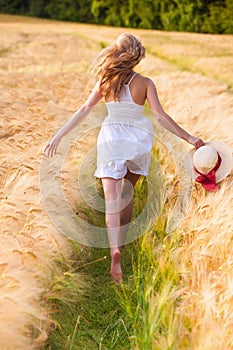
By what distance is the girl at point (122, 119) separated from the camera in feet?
14.3

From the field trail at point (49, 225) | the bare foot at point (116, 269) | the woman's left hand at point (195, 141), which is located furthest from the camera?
the woman's left hand at point (195, 141)

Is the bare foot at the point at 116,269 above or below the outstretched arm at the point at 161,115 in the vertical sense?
below

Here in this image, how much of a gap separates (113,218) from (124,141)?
0.51 m

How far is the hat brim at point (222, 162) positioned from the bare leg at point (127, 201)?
1.42 ft

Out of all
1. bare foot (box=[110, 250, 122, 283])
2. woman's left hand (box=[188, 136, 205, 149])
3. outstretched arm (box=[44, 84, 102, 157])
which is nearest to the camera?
bare foot (box=[110, 250, 122, 283])

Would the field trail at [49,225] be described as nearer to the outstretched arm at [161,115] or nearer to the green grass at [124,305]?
the green grass at [124,305]

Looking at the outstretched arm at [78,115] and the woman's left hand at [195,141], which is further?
the woman's left hand at [195,141]

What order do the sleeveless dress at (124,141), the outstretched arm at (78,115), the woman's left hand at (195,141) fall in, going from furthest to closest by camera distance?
the woman's left hand at (195,141) → the outstretched arm at (78,115) → the sleeveless dress at (124,141)

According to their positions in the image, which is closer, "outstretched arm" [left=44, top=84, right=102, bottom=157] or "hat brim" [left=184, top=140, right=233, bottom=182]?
"outstretched arm" [left=44, top=84, right=102, bottom=157]

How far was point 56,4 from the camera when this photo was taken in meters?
37.2

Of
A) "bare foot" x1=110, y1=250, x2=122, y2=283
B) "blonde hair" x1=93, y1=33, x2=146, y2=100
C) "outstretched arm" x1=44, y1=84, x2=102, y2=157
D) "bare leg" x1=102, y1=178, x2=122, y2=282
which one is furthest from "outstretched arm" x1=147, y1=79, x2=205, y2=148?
"bare foot" x1=110, y1=250, x2=122, y2=283

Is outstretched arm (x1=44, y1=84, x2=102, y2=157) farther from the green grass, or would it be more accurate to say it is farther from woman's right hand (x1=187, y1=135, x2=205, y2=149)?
the green grass

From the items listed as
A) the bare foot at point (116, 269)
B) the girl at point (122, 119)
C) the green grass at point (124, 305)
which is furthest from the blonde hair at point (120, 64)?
the bare foot at point (116, 269)

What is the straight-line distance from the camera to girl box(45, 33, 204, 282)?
4359mm
